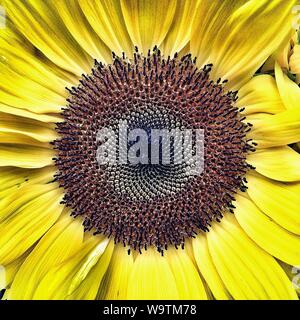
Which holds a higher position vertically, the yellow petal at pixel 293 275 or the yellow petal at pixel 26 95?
the yellow petal at pixel 26 95

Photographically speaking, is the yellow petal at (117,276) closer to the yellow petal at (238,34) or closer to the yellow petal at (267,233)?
the yellow petal at (267,233)

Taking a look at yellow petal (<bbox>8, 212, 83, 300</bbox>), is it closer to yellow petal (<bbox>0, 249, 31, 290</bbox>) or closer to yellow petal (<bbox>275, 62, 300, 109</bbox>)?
yellow petal (<bbox>0, 249, 31, 290</bbox>)

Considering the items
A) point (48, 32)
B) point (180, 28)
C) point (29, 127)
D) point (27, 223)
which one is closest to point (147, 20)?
point (180, 28)

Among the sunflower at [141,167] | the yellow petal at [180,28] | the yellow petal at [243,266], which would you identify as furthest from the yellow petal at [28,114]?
the yellow petal at [243,266]

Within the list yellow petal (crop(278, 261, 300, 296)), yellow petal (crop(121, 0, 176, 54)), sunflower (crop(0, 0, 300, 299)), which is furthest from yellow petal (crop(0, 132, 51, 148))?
yellow petal (crop(278, 261, 300, 296))

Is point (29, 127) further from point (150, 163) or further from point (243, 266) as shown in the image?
point (243, 266)

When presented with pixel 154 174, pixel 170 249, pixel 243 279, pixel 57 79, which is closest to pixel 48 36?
pixel 57 79
